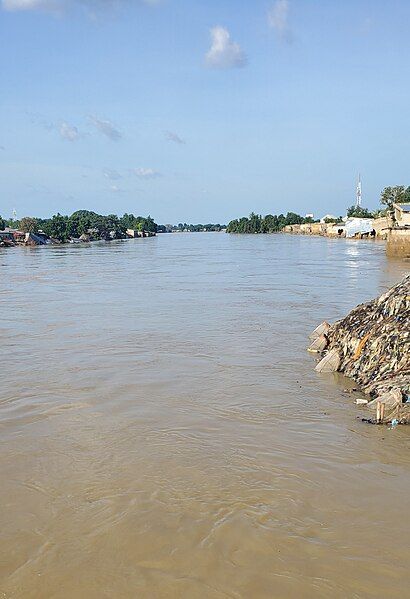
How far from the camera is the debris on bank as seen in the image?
607cm

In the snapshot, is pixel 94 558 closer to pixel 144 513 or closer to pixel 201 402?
pixel 144 513

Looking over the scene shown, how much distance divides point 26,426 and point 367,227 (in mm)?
75423

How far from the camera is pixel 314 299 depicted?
1647 cm

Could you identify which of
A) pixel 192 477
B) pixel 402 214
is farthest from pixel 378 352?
pixel 402 214

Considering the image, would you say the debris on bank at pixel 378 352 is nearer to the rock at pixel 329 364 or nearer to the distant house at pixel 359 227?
the rock at pixel 329 364

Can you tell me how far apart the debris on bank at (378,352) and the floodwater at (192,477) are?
0.33 meters

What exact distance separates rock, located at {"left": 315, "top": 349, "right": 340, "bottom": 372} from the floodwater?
12.7 inches

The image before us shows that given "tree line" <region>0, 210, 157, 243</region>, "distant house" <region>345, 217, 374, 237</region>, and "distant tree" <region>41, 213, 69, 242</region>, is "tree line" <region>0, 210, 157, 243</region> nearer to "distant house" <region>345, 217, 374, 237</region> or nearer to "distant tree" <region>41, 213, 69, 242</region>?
"distant tree" <region>41, 213, 69, 242</region>

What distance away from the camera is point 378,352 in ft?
24.9

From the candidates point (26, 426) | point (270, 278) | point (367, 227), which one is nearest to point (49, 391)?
point (26, 426)

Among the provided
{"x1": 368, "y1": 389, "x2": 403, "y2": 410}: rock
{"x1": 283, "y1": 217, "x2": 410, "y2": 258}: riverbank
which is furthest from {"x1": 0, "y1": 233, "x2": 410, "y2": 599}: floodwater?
{"x1": 283, "y1": 217, "x2": 410, "y2": 258}: riverbank

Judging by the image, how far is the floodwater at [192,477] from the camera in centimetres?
335

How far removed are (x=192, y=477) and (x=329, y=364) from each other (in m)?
4.10

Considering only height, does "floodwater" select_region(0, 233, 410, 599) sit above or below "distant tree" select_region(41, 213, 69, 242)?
below
